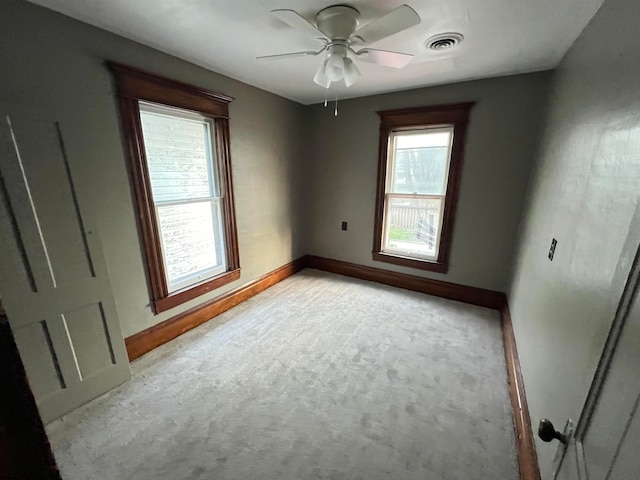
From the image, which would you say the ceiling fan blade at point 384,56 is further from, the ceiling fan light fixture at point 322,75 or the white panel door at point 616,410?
the white panel door at point 616,410

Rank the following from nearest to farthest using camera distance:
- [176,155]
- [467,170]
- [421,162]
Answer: [176,155]
[467,170]
[421,162]

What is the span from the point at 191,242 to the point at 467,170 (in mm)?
2852

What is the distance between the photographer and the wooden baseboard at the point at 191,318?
2096mm

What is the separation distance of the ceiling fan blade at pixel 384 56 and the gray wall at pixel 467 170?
3.84ft

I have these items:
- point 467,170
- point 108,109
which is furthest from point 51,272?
point 467,170

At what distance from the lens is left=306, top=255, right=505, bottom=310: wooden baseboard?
9.47ft

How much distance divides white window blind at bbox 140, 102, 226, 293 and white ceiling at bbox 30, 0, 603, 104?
52 cm

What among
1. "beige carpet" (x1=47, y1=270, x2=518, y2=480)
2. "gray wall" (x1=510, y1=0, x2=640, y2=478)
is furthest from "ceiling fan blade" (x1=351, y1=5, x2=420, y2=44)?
"beige carpet" (x1=47, y1=270, x2=518, y2=480)

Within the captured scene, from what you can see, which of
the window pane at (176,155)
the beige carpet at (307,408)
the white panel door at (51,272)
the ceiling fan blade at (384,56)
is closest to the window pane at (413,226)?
the beige carpet at (307,408)

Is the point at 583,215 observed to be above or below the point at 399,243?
above

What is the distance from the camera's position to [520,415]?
60.5 inches

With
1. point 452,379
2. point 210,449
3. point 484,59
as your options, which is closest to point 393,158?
point 484,59

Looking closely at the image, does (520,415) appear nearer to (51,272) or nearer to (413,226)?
(413,226)

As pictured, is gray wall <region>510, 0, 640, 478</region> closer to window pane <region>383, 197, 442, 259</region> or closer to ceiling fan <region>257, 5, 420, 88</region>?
→ ceiling fan <region>257, 5, 420, 88</region>
